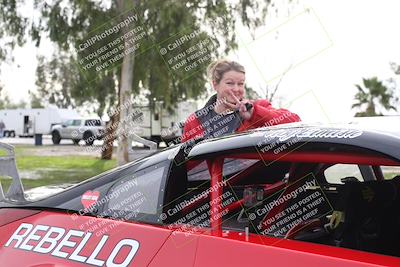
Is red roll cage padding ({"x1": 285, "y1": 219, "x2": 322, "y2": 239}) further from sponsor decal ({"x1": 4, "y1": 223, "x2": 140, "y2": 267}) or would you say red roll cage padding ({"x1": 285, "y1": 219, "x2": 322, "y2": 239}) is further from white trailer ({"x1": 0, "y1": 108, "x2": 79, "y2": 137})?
white trailer ({"x1": 0, "y1": 108, "x2": 79, "y2": 137})

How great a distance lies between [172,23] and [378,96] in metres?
30.0

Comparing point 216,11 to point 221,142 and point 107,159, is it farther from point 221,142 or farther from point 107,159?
point 221,142

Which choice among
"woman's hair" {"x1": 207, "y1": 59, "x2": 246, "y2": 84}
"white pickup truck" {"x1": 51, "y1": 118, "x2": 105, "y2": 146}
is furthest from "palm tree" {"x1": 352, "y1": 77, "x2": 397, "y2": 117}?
"woman's hair" {"x1": 207, "y1": 59, "x2": 246, "y2": 84}

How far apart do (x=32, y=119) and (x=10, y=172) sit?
45259 millimetres

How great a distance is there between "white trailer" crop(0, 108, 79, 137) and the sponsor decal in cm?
4069

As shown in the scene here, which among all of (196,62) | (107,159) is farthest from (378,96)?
(196,62)

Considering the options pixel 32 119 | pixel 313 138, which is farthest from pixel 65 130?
pixel 313 138

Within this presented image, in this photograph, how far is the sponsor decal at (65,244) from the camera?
2.13 m

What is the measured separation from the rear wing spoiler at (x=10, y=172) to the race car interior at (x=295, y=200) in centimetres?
95

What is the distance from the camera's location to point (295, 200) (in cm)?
251

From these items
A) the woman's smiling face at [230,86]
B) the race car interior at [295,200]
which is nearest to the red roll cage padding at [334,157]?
the race car interior at [295,200]

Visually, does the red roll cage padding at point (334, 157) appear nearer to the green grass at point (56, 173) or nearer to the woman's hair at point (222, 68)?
the woman's hair at point (222, 68)

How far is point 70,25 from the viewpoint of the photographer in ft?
41.3

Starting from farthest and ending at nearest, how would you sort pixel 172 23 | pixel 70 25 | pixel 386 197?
pixel 70 25 < pixel 172 23 < pixel 386 197
